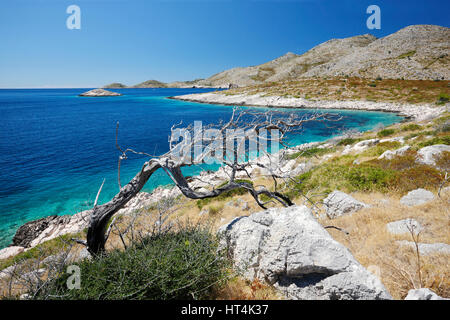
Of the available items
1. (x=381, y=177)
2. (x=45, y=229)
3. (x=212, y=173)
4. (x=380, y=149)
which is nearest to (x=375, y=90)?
(x=380, y=149)

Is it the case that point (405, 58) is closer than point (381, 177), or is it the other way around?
point (381, 177)

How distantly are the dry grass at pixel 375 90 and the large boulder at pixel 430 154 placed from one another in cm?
5093

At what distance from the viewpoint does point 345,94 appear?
61.3 meters

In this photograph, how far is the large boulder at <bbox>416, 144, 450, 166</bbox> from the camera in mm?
10330

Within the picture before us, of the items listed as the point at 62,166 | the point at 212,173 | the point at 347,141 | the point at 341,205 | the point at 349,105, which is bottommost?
the point at 212,173

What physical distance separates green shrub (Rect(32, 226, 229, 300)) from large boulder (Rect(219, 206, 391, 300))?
827 millimetres

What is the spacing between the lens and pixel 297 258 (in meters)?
4.01

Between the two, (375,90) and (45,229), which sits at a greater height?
(375,90)

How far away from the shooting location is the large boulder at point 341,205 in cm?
769

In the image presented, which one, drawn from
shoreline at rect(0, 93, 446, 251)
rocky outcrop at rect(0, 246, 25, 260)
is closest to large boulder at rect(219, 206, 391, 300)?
shoreline at rect(0, 93, 446, 251)

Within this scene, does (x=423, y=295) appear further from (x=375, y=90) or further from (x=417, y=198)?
(x=375, y=90)

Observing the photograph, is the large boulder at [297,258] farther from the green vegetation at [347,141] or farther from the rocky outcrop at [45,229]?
the green vegetation at [347,141]

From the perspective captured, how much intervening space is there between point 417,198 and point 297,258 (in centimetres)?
670

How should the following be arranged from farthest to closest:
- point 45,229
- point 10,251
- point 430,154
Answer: point 45,229
point 10,251
point 430,154
